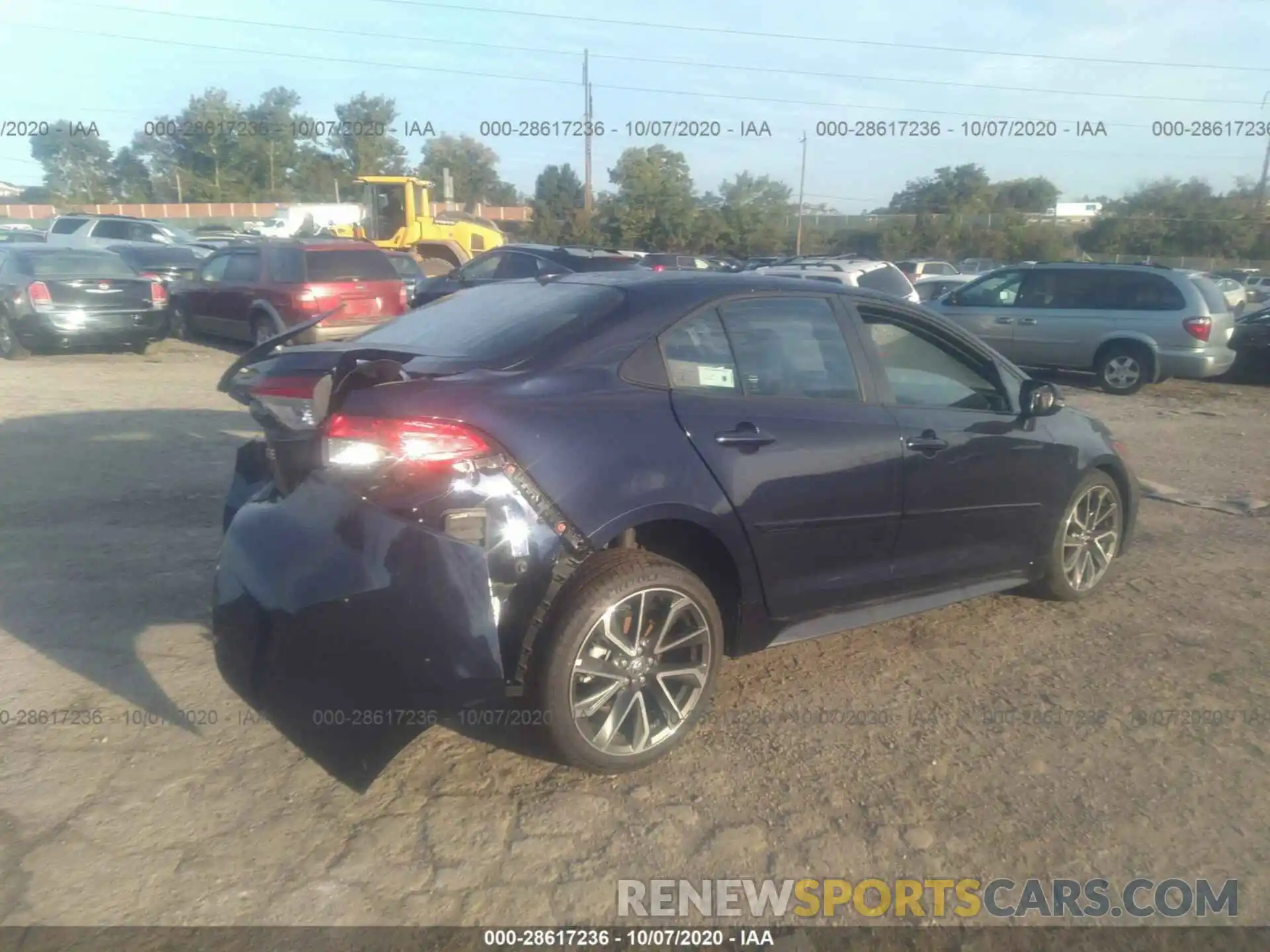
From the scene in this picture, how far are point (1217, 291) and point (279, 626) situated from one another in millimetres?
14182

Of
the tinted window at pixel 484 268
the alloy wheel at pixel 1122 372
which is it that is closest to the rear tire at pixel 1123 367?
the alloy wheel at pixel 1122 372

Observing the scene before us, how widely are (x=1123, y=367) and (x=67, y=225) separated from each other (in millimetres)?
22952

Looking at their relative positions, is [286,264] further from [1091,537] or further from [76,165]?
[76,165]

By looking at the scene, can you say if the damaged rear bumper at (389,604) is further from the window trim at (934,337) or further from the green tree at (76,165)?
the green tree at (76,165)

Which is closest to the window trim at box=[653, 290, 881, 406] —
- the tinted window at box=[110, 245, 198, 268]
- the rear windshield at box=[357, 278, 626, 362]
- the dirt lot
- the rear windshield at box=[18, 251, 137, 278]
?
the rear windshield at box=[357, 278, 626, 362]

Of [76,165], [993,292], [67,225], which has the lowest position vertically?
[993,292]

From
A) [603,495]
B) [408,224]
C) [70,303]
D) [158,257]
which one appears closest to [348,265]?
[70,303]

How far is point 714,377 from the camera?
3.86 metres

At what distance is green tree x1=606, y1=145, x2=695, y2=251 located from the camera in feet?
127

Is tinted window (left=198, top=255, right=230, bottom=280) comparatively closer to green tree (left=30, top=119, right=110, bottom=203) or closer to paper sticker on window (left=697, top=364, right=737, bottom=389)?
paper sticker on window (left=697, top=364, right=737, bottom=389)

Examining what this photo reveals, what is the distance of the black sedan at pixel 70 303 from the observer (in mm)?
13328

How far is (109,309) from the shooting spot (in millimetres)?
13648

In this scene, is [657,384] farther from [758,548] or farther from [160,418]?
[160,418]

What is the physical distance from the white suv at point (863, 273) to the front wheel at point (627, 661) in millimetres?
12562
